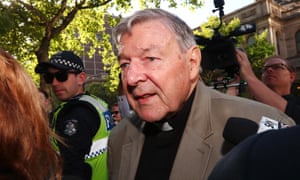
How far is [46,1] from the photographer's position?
519 inches

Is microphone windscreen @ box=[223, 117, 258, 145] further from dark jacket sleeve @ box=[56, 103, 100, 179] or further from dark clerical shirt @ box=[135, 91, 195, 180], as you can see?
dark jacket sleeve @ box=[56, 103, 100, 179]

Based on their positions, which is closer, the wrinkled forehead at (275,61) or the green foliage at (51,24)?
the wrinkled forehead at (275,61)

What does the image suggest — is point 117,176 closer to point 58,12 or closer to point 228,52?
point 228,52

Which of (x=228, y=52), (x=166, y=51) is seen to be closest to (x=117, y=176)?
(x=166, y=51)

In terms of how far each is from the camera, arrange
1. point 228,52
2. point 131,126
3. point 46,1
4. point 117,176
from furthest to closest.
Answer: point 46,1
point 228,52
point 131,126
point 117,176

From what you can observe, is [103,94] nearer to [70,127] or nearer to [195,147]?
[70,127]

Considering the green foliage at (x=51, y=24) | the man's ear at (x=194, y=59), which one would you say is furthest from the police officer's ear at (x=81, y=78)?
the green foliage at (x=51, y=24)

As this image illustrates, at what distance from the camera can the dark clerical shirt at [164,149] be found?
1.84 m

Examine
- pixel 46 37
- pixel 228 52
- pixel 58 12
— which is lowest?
pixel 228 52

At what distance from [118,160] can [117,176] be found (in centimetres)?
11

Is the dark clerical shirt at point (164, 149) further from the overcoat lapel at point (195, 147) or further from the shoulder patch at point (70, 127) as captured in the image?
the shoulder patch at point (70, 127)

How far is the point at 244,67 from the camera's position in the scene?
2.78 meters

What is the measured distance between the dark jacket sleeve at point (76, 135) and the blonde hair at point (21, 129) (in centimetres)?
102

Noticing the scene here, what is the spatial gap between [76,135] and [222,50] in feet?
4.40
